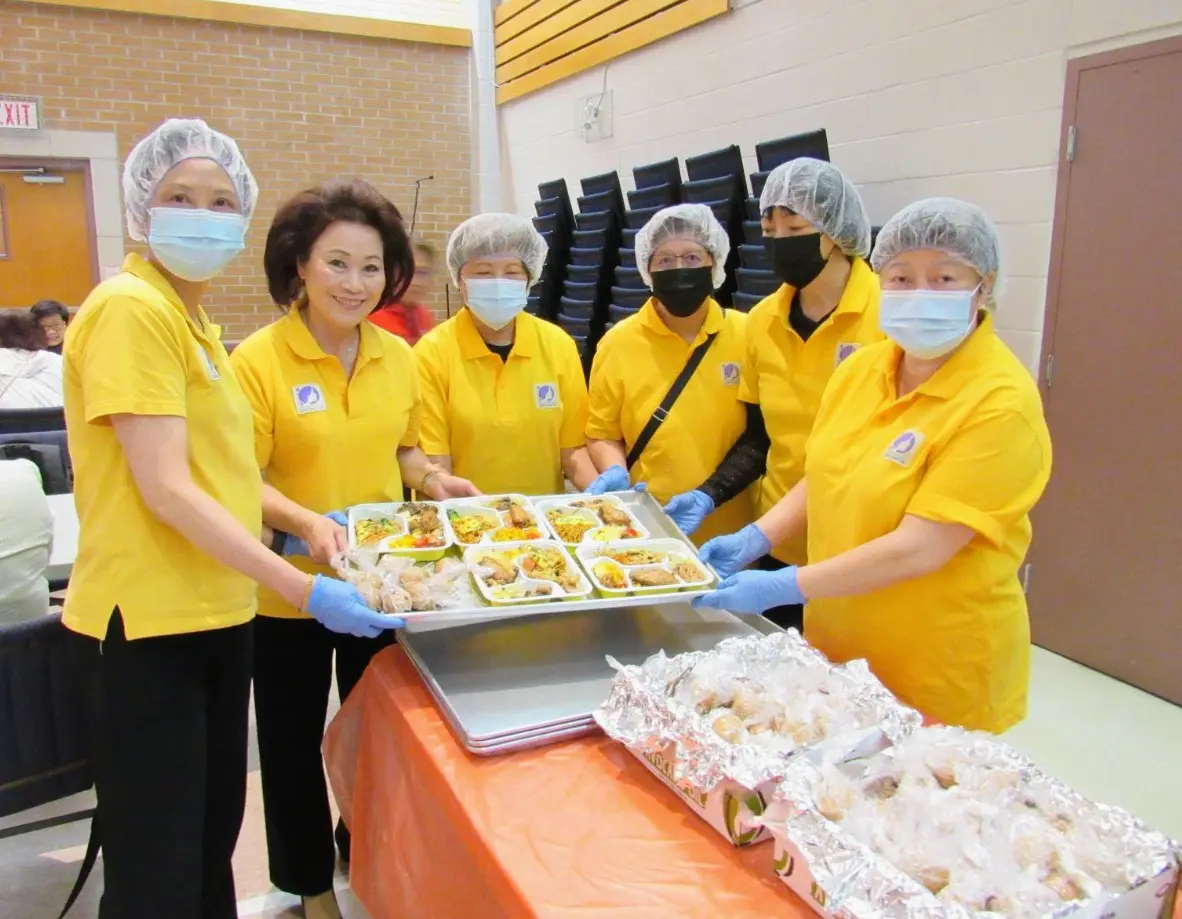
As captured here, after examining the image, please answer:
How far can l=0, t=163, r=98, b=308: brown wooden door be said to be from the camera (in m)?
6.57

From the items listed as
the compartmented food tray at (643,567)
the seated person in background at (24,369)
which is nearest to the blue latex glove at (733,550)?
the compartmented food tray at (643,567)

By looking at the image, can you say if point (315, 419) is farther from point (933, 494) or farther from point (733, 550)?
point (933, 494)

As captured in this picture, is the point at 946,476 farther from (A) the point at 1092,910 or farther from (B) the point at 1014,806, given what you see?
(A) the point at 1092,910

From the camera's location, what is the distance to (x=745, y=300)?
400cm

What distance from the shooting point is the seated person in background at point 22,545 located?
5.74 ft

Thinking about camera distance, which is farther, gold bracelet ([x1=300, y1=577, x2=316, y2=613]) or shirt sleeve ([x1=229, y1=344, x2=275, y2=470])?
shirt sleeve ([x1=229, y1=344, x2=275, y2=470])

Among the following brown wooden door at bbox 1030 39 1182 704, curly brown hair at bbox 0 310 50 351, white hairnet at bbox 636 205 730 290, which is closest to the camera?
white hairnet at bbox 636 205 730 290

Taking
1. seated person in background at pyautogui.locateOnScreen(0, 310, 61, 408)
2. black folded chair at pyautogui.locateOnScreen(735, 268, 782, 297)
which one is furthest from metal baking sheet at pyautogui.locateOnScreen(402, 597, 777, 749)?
seated person in background at pyautogui.locateOnScreen(0, 310, 61, 408)

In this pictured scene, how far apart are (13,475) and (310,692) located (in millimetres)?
766

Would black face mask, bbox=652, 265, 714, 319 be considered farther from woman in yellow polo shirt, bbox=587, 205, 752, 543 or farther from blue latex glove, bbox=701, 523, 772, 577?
blue latex glove, bbox=701, 523, 772, 577

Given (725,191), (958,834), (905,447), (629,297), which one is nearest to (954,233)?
(905,447)

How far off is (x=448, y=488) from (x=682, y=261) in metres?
0.87

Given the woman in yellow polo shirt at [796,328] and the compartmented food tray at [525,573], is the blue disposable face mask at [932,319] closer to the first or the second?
the woman in yellow polo shirt at [796,328]

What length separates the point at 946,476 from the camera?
54.6 inches
